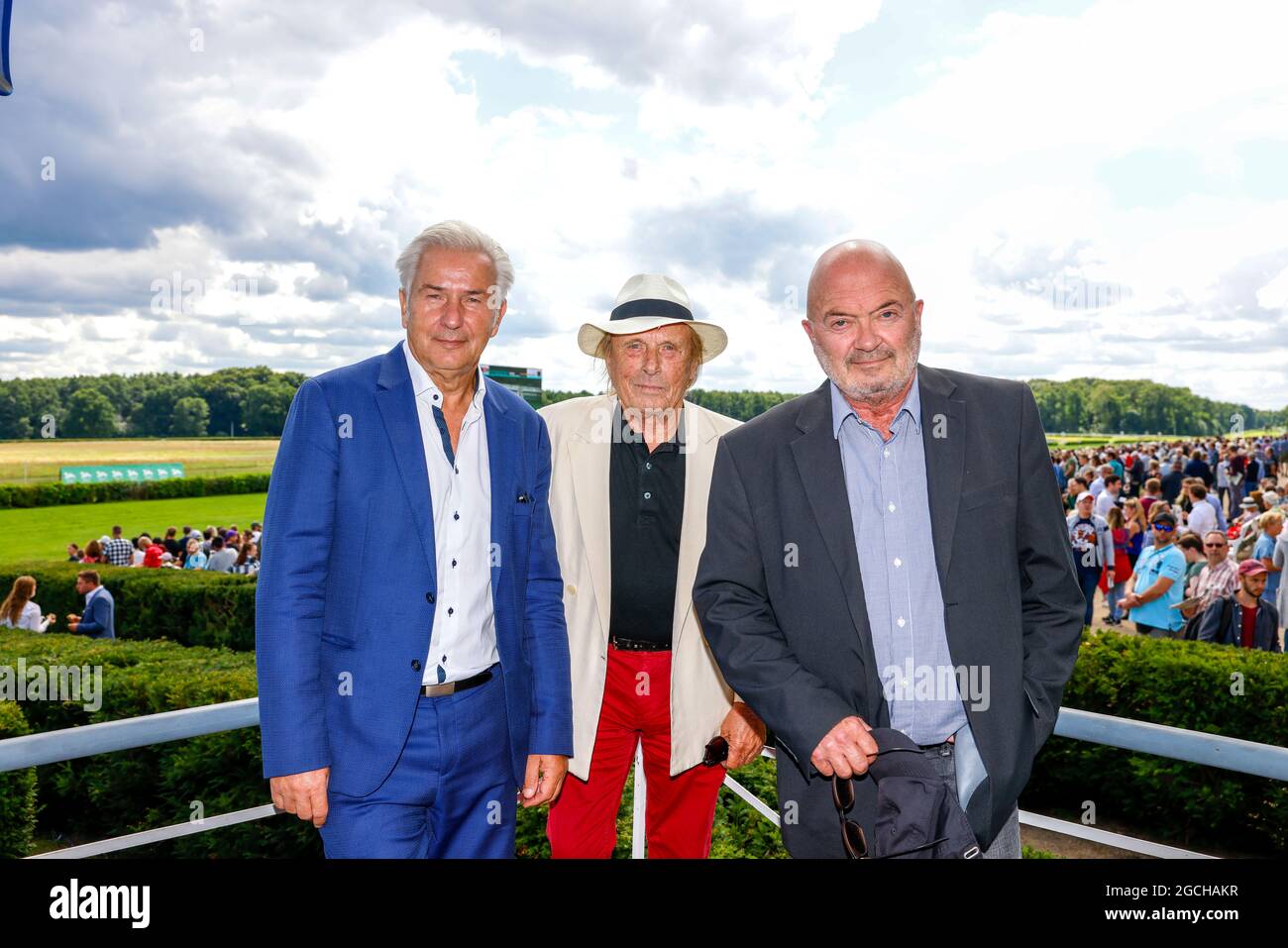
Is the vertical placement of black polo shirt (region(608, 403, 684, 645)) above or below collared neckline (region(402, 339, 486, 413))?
below

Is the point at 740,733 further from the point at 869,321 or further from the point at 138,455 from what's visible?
the point at 138,455

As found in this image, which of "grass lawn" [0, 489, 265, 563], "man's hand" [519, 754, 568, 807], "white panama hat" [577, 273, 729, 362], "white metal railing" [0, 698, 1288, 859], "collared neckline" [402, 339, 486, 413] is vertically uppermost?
"white panama hat" [577, 273, 729, 362]

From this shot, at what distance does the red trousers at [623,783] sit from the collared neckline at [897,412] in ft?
3.84

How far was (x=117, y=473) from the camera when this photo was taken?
68.9 meters

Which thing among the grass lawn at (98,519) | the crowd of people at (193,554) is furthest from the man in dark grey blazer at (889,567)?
the grass lawn at (98,519)

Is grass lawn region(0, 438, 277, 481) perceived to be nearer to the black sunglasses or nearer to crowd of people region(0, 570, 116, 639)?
crowd of people region(0, 570, 116, 639)

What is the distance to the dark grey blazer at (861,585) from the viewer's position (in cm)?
237

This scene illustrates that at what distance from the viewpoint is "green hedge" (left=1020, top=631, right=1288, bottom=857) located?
21.3ft

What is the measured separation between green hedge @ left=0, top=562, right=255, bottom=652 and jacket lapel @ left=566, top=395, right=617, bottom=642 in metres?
11.7

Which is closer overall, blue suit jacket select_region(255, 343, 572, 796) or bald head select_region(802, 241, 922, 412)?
blue suit jacket select_region(255, 343, 572, 796)

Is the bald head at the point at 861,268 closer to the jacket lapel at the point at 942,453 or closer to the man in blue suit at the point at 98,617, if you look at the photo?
the jacket lapel at the point at 942,453

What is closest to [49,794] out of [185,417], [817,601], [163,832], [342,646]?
[163,832]

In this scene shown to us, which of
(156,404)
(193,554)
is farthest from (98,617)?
(156,404)

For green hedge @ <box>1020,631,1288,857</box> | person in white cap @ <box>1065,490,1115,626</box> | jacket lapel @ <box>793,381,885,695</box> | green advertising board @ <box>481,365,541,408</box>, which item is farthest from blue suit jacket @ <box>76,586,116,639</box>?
person in white cap @ <box>1065,490,1115,626</box>
